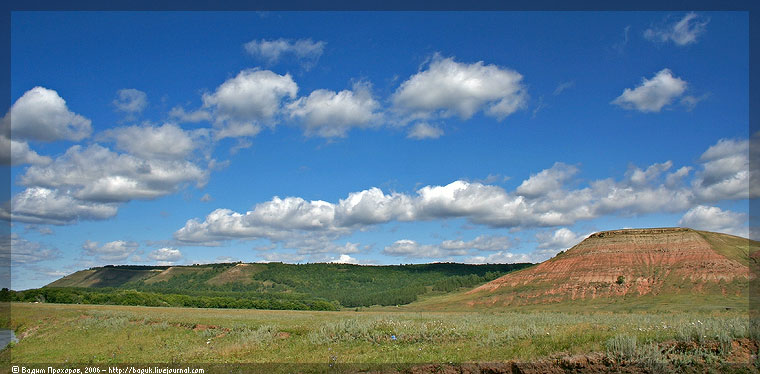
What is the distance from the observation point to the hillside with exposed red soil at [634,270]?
318 ft

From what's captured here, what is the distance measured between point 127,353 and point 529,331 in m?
21.5

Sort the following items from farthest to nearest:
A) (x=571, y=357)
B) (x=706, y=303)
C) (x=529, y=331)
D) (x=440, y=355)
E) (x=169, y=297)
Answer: (x=169, y=297) < (x=706, y=303) < (x=529, y=331) < (x=440, y=355) < (x=571, y=357)

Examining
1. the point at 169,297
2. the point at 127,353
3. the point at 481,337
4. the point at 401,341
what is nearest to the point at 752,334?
the point at 481,337

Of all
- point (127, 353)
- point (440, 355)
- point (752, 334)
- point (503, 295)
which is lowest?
point (503, 295)

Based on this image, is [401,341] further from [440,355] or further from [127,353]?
[127,353]

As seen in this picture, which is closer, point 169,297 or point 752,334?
point 752,334

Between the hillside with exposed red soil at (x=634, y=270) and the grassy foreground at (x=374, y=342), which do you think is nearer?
the grassy foreground at (x=374, y=342)

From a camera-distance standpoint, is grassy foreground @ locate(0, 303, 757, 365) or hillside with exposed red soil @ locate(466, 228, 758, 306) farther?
hillside with exposed red soil @ locate(466, 228, 758, 306)

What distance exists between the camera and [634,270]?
108812mm

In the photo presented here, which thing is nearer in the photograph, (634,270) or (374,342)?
(374,342)

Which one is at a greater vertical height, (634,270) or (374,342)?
(374,342)

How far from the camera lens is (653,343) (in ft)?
55.5

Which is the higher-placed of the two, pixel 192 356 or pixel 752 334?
pixel 752 334

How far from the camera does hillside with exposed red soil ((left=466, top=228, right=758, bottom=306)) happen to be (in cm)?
9681
